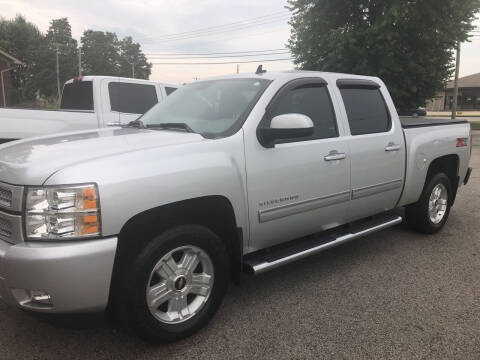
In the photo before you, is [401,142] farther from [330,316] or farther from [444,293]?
[330,316]

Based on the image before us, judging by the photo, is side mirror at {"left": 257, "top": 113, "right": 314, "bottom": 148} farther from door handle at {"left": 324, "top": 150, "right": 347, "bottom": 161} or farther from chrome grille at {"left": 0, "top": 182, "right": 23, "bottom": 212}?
chrome grille at {"left": 0, "top": 182, "right": 23, "bottom": 212}

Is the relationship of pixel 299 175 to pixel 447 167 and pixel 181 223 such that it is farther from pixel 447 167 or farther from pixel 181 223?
pixel 447 167

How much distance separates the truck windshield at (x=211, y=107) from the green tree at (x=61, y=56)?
79.1 metres

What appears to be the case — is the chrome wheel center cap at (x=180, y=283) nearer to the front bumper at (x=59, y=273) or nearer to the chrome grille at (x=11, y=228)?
the front bumper at (x=59, y=273)

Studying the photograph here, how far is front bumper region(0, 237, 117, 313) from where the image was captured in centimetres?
207

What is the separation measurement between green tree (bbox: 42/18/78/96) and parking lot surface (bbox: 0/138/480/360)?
80107 millimetres

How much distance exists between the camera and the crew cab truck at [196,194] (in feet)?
7.02

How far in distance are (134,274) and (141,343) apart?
0.63 metres

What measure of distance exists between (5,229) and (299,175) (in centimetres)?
202

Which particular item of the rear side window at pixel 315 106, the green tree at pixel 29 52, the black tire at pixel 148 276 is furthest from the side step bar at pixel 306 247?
the green tree at pixel 29 52

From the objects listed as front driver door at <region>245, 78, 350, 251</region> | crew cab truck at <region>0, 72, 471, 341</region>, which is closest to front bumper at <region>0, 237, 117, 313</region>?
crew cab truck at <region>0, 72, 471, 341</region>

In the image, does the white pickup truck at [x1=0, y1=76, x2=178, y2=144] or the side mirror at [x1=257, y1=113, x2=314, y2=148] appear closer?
the side mirror at [x1=257, y1=113, x2=314, y2=148]

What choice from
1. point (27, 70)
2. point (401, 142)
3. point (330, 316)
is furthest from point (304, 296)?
point (27, 70)

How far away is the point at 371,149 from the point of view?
383 cm
